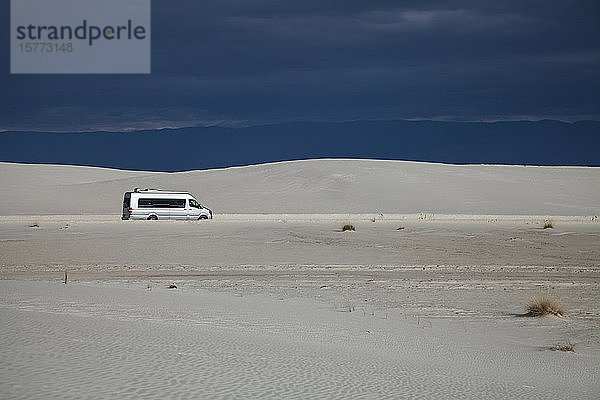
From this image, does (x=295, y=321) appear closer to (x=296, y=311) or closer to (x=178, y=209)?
(x=296, y=311)

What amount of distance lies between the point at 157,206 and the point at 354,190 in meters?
30.4

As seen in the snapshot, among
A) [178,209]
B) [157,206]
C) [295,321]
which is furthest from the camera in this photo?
[178,209]

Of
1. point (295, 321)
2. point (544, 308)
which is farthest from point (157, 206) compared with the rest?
point (544, 308)

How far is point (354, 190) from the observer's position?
69.2 metres

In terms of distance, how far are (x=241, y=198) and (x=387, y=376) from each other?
194 feet

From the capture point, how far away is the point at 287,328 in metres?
11.8

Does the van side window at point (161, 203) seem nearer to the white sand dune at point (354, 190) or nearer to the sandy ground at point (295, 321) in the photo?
the sandy ground at point (295, 321)

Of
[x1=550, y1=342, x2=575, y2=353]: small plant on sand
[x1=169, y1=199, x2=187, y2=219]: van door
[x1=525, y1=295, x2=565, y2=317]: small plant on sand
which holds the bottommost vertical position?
[x1=550, y1=342, x2=575, y2=353]: small plant on sand

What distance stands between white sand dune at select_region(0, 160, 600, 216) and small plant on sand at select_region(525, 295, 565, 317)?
145ft

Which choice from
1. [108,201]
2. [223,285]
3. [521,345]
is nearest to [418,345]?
[521,345]

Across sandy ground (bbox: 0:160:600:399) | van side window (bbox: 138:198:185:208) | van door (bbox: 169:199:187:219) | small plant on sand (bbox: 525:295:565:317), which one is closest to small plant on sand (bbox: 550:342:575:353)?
sandy ground (bbox: 0:160:600:399)

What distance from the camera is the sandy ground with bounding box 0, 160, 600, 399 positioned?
7.57 meters

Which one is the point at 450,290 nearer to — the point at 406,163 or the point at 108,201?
the point at 108,201

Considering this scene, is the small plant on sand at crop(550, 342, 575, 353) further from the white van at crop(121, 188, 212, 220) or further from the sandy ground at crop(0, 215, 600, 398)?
the white van at crop(121, 188, 212, 220)
